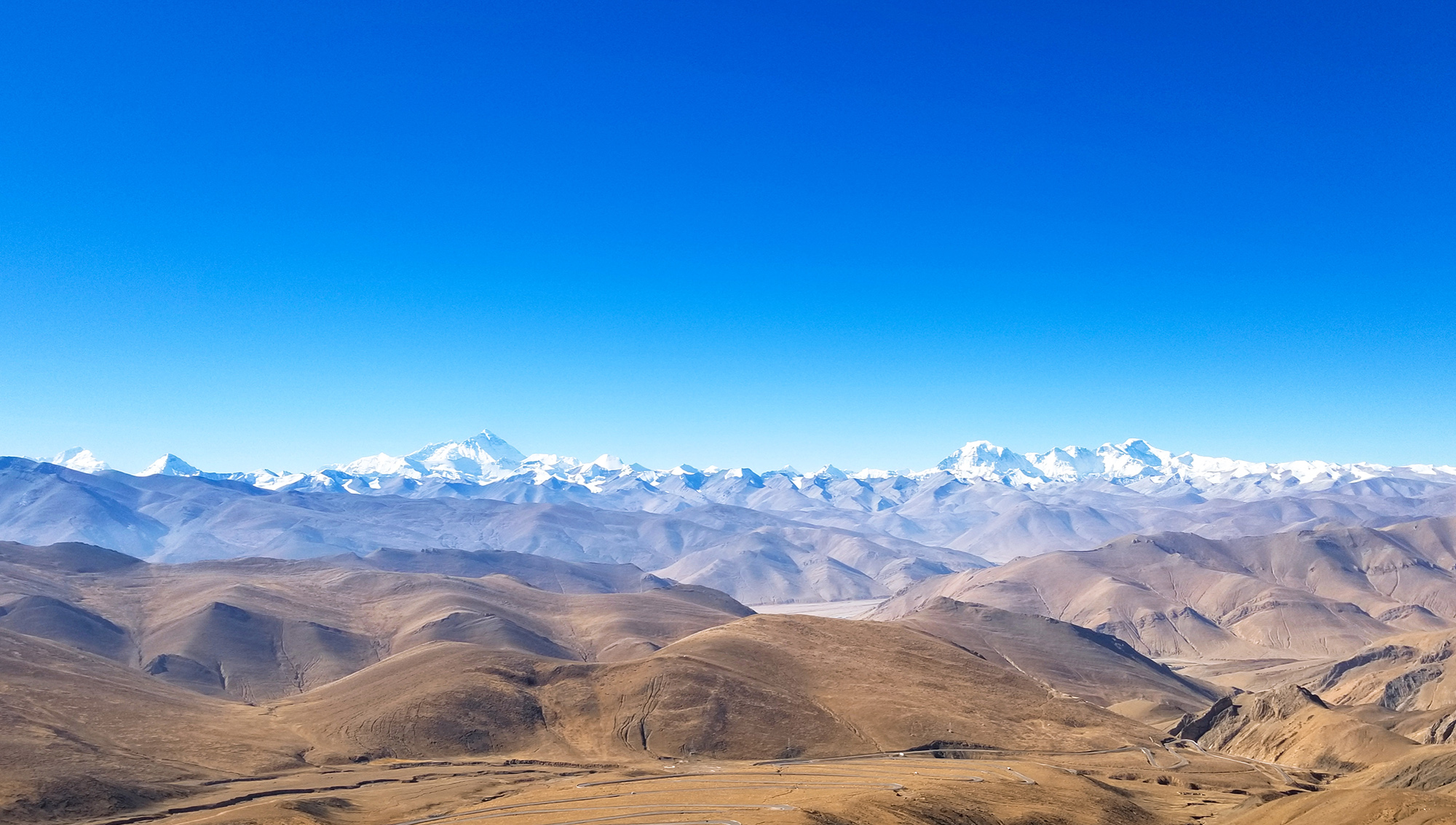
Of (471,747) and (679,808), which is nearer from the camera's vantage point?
(679,808)

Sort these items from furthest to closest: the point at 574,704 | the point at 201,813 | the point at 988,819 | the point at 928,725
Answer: the point at 574,704 → the point at 928,725 → the point at 201,813 → the point at 988,819

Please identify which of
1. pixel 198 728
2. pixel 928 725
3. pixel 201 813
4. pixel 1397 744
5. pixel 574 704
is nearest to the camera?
pixel 201 813

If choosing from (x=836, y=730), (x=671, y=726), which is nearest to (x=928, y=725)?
(x=836, y=730)

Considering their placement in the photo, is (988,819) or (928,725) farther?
(928,725)

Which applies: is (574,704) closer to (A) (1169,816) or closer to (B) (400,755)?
(B) (400,755)

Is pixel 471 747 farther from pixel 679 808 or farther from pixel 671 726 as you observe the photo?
pixel 679 808

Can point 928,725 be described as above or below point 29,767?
below

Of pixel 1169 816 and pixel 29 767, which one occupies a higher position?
pixel 29 767

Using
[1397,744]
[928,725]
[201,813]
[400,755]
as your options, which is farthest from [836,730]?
[201,813]

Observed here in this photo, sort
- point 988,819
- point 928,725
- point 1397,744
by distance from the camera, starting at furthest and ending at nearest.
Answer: point 928,725, point 1397,744, point 988,819

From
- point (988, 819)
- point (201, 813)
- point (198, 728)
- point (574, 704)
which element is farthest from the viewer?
A: point (574, 704)
